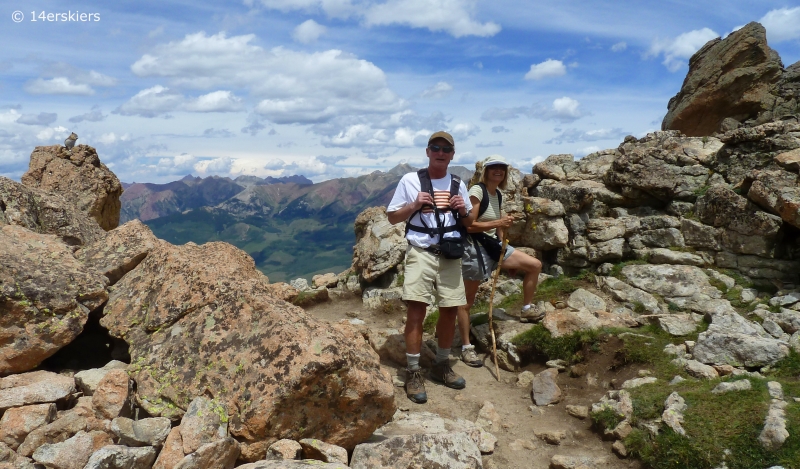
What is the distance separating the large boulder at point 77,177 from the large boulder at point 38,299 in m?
9.69

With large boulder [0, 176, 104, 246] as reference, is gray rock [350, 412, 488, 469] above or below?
below

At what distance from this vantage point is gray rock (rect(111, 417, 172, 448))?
18.7 ft

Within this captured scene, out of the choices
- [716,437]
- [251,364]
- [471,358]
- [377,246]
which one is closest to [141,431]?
[251,364]

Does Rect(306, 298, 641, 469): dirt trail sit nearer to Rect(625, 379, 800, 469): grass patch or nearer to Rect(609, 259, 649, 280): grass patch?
Rect(625, 379, 800, 469): grass patch

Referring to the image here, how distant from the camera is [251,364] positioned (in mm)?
6246

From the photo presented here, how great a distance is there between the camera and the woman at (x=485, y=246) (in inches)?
398

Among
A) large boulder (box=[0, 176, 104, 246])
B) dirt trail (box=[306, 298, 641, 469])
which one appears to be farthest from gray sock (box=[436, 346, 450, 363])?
large boulder (box=[0, 176, 104, 246])

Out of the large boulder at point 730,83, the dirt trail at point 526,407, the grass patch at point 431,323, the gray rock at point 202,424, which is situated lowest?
the dirt trail at point 526,407

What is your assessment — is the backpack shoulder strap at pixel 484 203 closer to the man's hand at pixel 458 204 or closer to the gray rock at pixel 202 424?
the man's hand at pixel 458 204

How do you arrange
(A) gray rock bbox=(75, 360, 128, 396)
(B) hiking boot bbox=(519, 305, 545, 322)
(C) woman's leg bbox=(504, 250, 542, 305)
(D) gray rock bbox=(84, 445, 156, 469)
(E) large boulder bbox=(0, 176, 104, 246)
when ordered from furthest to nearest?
(B) hiking boot bbox=(519, 305, 545, 322) < (C) woman's leg bbox=(504, 250, 542, 305) < (E) large boulder bbox=(0, 176, 104, 246) < (A) gray rock bbox=(75, 360, 128, 396) < (D) gray rock bbox=(84, 445, 156, 469)

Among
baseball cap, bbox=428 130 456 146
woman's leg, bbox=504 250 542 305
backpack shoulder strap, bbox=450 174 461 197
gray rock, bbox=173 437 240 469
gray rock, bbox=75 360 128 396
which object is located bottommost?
gray rock, bbox=173 437 240 469

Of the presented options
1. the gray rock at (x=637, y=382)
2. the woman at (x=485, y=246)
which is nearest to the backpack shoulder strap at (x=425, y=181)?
the woman at (x=485, y=246)

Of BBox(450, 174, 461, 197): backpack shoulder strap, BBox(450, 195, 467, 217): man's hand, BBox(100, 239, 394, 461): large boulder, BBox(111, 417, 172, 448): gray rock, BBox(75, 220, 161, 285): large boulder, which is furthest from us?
BBox(450, 174, 461, 197): backpack shoulder strap

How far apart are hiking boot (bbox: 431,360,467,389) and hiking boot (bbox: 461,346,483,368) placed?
870mm
